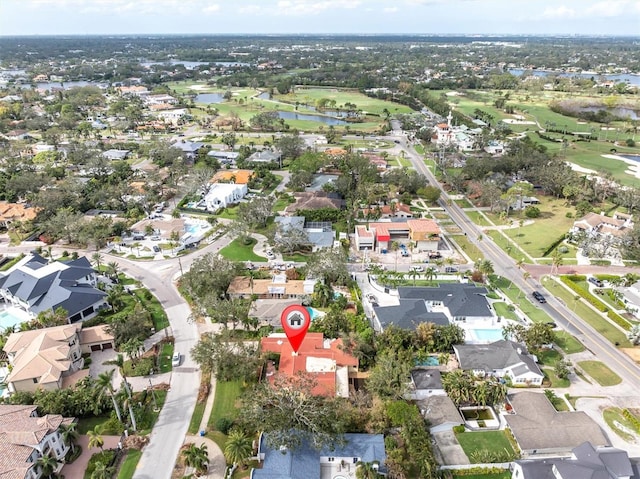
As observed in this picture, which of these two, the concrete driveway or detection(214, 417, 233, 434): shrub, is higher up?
detection(214, 417, 233, 434): shrub

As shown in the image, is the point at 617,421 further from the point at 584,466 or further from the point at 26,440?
the point at 26,440

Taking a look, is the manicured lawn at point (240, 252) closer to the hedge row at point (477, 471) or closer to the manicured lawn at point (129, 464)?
the manicured lawn at point (129, 464)

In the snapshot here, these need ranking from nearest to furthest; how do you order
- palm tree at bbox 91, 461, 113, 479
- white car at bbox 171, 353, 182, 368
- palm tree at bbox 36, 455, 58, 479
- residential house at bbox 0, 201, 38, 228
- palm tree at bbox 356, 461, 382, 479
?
palm tree at bbox 91, 461, 113, 479 → palm tree at bbox 36, 455, 58, 479 → palm tree at bbox 356, 461, 382, 479 → white car at bbox 171, 353, 182, 368 → residential house at bbox 0, 201, 38, 228

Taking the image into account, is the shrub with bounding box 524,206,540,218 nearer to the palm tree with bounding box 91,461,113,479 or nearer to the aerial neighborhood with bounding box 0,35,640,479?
the aerial neighborhood with bounding box 0,35,640,479

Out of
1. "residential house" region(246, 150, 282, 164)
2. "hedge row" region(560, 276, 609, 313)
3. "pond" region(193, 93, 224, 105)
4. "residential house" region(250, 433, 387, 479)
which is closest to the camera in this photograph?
"residential house" region(250, 433, 387, 479)

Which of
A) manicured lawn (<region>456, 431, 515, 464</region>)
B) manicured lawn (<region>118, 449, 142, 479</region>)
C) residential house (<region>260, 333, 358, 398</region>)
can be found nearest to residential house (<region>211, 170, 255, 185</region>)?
residential house (<region>260, 333, 358, 398</region>)

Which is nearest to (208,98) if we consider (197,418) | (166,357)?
(166,357)

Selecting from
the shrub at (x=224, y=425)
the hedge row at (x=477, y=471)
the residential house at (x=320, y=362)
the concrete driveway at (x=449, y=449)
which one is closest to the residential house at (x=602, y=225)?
the concrete driveway at (x=449, y=449)

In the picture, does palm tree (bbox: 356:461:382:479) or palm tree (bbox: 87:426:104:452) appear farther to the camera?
palm tree (bbox: 87:426:104:452)
